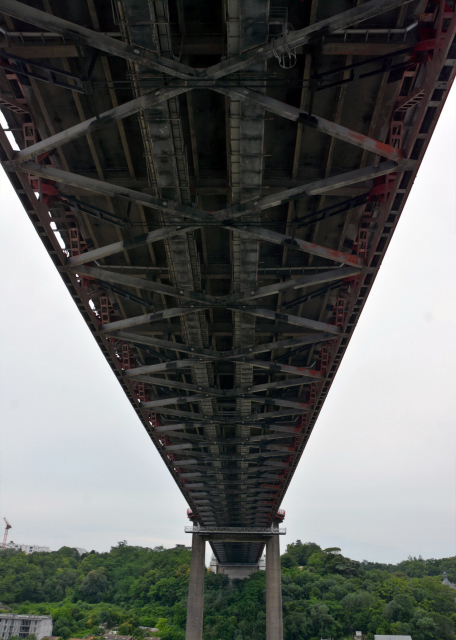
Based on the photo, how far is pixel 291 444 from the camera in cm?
3684

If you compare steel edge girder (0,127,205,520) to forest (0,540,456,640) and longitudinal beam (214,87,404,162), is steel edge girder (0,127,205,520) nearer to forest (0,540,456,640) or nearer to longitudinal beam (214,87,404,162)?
A: longitudinal beam (214,87,404,162)

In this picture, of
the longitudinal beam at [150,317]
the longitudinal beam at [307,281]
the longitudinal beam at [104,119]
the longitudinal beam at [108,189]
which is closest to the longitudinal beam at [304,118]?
the longitudinal beam at [104,119]

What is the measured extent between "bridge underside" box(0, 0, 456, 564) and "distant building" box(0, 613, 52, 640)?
10429 cm

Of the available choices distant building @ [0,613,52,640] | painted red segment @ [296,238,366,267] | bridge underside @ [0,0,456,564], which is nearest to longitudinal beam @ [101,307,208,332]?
bridge underside @ [0,0,456,564]

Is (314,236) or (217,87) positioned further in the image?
(314,236)

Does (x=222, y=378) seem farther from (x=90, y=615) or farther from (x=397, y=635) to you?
→ (x=90, y=615)

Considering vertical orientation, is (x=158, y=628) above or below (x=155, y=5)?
below

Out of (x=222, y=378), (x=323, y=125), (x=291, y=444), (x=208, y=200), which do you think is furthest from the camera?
(x=291, y=444)

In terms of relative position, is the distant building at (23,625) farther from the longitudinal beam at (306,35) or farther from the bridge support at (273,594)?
the longitudinal beam at (306,35)

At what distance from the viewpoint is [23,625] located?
107250 millimetres

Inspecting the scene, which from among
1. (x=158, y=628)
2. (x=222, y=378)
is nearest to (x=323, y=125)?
(x=222, y=378)

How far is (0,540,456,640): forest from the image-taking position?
90250 millimetres

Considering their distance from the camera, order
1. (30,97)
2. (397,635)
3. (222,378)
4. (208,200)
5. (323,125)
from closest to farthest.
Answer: (323,125), (30,97), (208,200), (222,378), (397,635)

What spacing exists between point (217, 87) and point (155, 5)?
2189 millimetres
